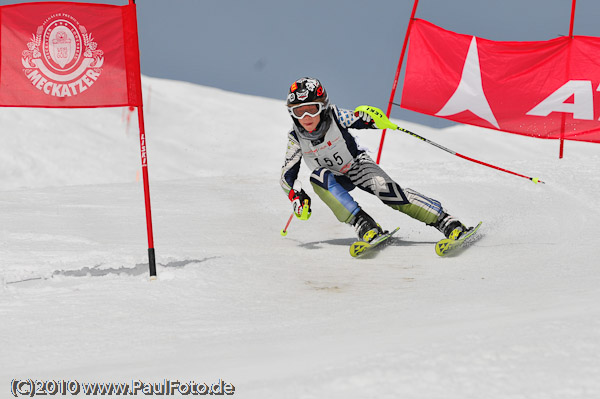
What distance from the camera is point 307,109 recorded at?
18.2 ft

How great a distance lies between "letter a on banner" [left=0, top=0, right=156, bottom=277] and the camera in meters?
4.63

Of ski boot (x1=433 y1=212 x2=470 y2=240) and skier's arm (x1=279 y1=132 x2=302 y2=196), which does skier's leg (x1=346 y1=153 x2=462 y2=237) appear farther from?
skier's arm (x1=279 y1=132 x2=302 y2=196)

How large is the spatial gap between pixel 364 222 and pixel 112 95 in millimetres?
2182

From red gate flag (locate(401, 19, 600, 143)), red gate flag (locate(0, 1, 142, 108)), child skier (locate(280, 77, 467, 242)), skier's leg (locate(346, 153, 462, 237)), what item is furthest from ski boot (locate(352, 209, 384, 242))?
red gate flag (locate(401, 19, 600, 143))

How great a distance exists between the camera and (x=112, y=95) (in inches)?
187

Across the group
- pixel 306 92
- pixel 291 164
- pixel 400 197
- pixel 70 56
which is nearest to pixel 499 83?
pixel 400 197

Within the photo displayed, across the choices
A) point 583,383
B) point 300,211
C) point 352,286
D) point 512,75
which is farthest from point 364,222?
point 512,75

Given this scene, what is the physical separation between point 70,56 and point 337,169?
237cm

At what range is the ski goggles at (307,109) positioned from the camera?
5.52 meters

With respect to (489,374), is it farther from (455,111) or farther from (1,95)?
(455,111)

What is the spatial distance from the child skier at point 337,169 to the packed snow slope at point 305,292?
30 centimetres

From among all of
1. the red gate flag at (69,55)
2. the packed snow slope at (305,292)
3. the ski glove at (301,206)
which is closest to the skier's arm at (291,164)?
the ski glove at (301,206)

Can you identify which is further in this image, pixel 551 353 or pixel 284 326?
pixel 284 326

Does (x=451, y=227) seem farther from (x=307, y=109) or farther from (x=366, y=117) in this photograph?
(x=307, y=109)
